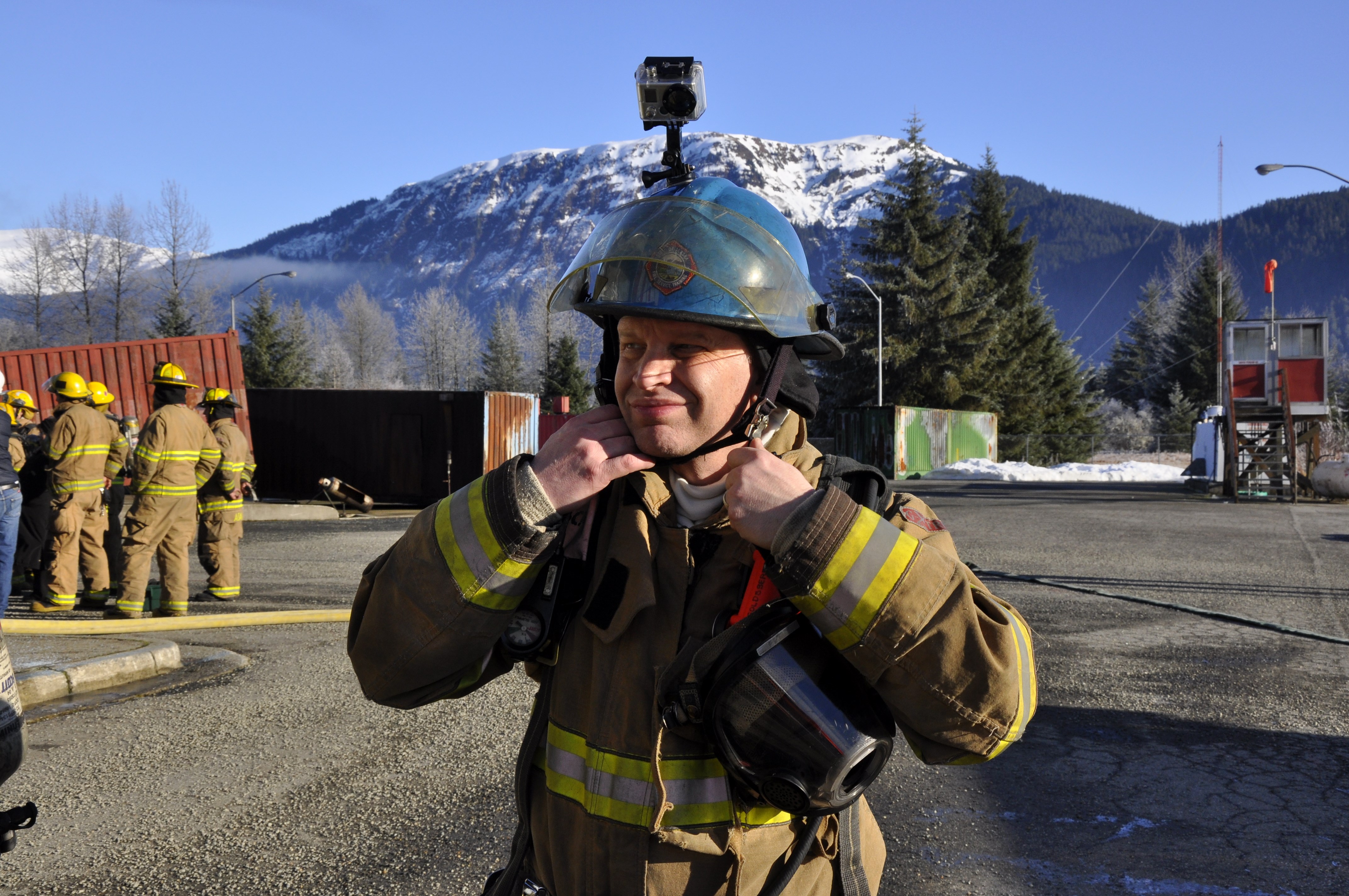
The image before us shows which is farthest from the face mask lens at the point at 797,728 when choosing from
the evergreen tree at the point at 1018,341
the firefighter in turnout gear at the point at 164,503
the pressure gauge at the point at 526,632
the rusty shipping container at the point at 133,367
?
the evergreen tree at the point at 1018,341

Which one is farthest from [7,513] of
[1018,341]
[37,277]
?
[37,277]

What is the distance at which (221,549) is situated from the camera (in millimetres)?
8555

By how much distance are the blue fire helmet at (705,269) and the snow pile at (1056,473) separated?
28.8 metres

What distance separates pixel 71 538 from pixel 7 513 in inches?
49.9

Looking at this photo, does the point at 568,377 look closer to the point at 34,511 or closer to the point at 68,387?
the point at 34,511

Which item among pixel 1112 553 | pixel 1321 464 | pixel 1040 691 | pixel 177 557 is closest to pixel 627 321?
pixel 1040 691

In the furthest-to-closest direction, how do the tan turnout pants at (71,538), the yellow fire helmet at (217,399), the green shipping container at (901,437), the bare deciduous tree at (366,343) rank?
the bare deciduous tree at (366,343), the green shipping container at (901,437), the yellow fire helmet at (217,399), the tan turnout pants at (71,538)

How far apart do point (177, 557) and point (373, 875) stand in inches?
210

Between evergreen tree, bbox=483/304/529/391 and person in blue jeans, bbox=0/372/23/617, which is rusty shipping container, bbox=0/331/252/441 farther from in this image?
evergreen tree, bbox=483/304/529/391

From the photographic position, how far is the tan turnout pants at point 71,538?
833 centimetres

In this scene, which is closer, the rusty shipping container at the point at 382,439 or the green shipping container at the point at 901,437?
the rusty shipping container at the point at 382,439

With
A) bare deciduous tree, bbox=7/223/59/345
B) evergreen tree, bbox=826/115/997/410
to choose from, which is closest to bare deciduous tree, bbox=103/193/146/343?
bare deciduous tree, bbox=7/223/59/345

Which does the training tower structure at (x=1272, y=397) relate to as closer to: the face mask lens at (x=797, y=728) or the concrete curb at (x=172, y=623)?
the concrete curb at (x=172, y=623)

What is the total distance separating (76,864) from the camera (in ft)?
11.4
